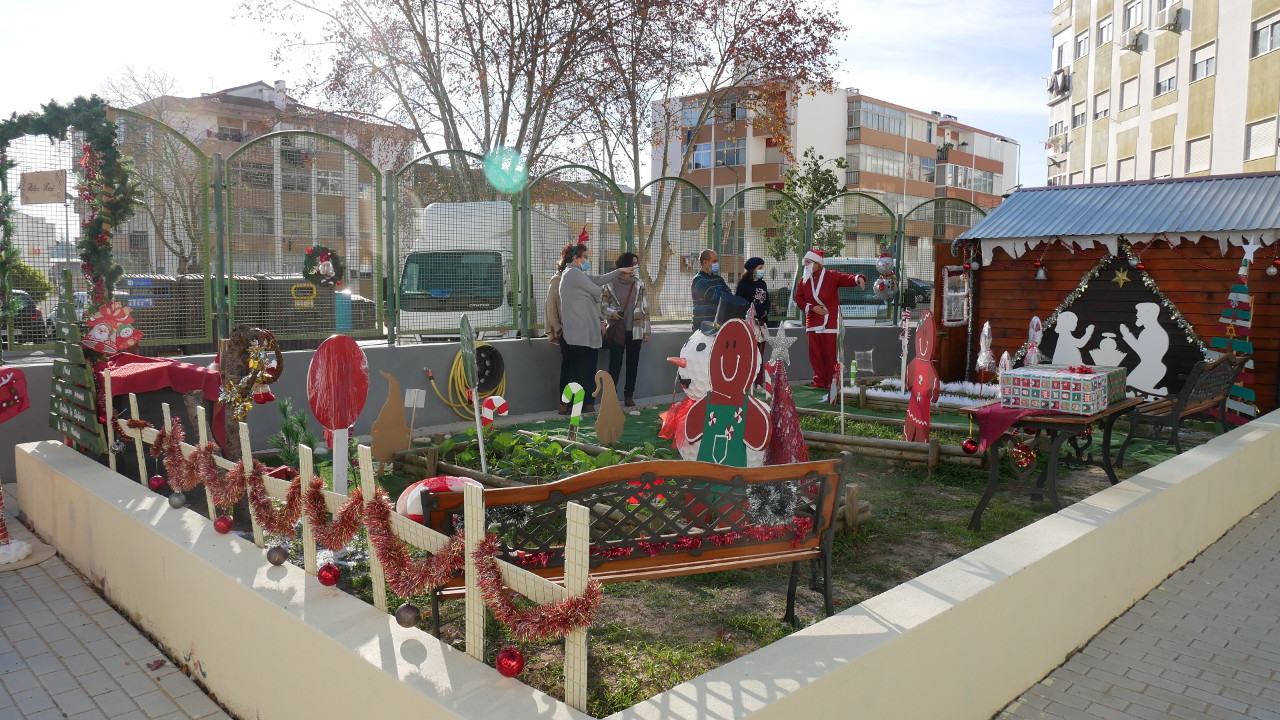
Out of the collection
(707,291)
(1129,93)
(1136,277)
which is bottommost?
(707,291)

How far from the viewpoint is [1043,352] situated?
11.1 m

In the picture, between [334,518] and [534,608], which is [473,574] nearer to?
[534,608]

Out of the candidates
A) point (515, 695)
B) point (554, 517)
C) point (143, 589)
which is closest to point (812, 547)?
point (554, 517)

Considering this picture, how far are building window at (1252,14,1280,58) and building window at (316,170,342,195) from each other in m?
26.1

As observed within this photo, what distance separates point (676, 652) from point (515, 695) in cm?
146

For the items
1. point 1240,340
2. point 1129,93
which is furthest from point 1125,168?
point 1240,340

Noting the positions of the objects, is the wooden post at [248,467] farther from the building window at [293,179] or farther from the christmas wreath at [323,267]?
the building window at [293,179]

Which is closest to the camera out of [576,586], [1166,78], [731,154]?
[576,586]

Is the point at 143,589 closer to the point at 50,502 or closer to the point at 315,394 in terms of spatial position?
the point at 315,394

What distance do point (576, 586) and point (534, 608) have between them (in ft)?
0.64

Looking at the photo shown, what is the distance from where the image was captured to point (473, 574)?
2717 millimetres

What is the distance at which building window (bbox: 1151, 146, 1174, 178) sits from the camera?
29.8m

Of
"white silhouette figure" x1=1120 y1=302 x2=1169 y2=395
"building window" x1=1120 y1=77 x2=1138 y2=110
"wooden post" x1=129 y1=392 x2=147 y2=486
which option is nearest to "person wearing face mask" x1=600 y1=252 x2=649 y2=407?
"wooden post" x1=129 y1=392 x2=147 y2=486

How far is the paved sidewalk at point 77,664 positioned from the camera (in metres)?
3.42
